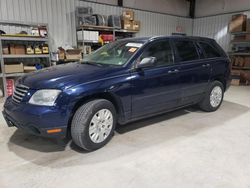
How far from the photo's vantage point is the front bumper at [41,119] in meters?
2.12

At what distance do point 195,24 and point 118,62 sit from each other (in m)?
9.02

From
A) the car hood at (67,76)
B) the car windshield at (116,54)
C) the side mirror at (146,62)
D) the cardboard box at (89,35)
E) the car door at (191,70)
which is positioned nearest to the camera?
the car hood at (67,76)

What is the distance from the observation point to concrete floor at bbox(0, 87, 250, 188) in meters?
1.93

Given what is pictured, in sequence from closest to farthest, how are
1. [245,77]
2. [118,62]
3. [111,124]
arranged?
1. [111,124]
2. [118,62]
3. [245,77]

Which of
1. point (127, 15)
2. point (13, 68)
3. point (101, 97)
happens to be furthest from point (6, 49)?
point (127, 15)

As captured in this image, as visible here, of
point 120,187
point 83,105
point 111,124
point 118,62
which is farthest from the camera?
point 118,62

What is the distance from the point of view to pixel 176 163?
86.7 inches

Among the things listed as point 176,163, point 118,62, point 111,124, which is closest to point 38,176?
point 111,124

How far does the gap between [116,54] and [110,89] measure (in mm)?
731

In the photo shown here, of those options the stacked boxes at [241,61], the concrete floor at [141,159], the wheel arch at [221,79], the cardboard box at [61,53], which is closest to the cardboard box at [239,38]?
the stacked boxes at [241,61]

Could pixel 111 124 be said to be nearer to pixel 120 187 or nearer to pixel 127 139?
pixel 127 139

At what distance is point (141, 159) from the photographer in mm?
2285

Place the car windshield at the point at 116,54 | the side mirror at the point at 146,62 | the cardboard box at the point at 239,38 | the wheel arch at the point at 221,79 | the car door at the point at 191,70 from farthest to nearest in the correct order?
the cardboard box at the point at 239,38
the wheel arch at the point at 221,79
the car door at the point at 191,70
the car windshield at the point at 116,54
the side mirror at the point at 146,62

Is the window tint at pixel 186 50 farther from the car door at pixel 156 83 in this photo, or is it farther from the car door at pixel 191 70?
the car door at pixel 156 83
